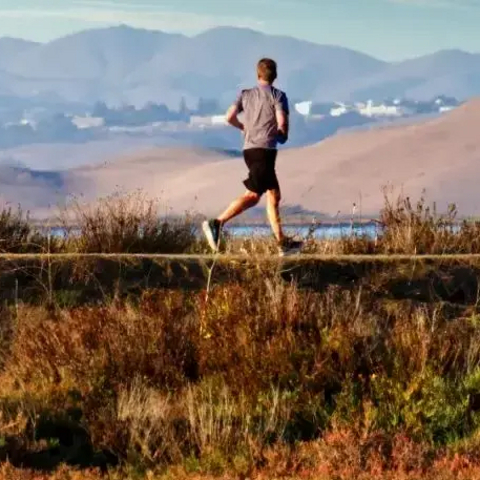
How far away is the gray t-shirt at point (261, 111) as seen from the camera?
1644 centimetres

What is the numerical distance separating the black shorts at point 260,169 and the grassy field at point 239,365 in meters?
0.73

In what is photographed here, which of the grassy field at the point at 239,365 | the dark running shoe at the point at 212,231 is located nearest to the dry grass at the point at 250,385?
the grassy field at the point at 239,365

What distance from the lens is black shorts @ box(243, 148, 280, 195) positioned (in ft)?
54.8

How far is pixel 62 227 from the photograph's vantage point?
18.8 m

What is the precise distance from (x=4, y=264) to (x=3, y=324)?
68.0 inches

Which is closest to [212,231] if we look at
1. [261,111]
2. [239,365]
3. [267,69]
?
[261,111]

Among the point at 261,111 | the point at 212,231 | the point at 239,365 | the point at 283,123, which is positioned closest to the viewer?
the point at 239,365

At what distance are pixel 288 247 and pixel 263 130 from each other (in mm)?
1439

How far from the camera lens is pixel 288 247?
17.3 m

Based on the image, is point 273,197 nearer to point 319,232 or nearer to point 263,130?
point 263,130

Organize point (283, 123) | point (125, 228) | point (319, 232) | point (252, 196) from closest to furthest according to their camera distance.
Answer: point (283, 123), point (252, 196), point (125, 228), point (319, 232)

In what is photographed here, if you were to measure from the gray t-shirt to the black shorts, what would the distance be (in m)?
0.08

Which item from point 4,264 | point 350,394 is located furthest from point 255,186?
point 350,394

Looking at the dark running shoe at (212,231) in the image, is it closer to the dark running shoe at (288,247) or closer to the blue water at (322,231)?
the dark running shoe at (288,247)
